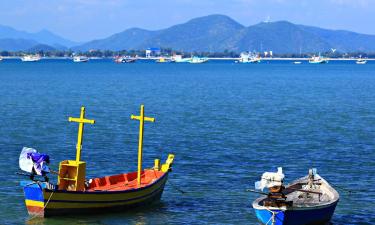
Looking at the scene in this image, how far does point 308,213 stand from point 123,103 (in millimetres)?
77279

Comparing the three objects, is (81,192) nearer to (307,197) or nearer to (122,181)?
(122,181)

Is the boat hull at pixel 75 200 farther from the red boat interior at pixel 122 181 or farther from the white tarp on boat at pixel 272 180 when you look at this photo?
the white tarp on boat at pixel 272 180

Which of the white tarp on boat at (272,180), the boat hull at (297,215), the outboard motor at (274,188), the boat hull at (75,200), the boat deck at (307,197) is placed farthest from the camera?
the boat deck at (307,197)

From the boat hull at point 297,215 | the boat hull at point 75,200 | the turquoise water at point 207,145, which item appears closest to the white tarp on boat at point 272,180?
the boat hull at point 297,215

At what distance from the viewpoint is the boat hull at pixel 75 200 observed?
36.6 m

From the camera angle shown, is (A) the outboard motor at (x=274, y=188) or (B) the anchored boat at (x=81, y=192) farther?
(B) the anchored boat at (x=81, y=192)

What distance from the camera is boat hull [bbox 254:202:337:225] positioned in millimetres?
33906

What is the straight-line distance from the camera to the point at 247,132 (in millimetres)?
74250

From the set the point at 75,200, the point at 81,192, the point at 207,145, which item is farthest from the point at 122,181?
the point at 207,145

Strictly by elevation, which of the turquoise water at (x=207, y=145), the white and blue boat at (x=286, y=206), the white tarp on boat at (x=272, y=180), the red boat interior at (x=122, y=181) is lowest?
the turquoise water at (x=207, y=145)

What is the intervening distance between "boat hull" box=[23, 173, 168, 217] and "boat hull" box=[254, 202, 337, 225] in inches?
306

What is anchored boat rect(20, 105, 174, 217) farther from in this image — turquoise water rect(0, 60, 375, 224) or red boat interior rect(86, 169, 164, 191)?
turquoise water rect(0, 60, 375, 224)

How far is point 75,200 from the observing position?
3738 cm

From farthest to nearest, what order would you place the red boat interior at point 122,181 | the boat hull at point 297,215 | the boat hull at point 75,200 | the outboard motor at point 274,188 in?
1. the red boat interior at point 122,181
2. the boat hull at point 75,200
3. the outboard motor at point 274,188
4. the boat hull at point 297,215
